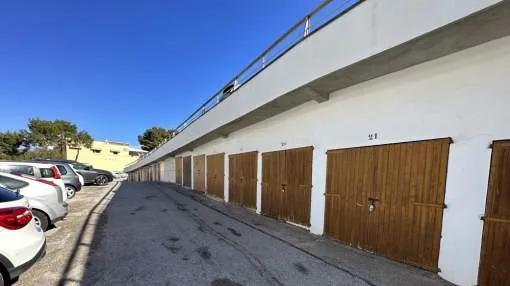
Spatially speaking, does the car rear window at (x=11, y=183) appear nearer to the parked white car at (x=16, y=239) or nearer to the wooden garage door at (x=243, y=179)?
the parked white car at (x=16, y=239)

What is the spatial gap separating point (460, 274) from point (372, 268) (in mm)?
1229

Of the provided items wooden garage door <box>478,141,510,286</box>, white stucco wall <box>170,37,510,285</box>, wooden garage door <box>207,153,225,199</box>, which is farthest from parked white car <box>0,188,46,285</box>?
wooden garage door <box>207,153,225,199</box>

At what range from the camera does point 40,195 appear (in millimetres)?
5719

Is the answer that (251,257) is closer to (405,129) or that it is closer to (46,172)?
(405,129)

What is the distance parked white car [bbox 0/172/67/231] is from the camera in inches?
214

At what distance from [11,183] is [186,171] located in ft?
48.8

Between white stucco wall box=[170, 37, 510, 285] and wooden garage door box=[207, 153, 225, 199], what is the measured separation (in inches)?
329

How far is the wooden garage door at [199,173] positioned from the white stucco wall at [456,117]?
11817mm

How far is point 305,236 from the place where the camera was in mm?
6488

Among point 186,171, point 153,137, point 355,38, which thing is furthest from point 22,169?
point 153,137

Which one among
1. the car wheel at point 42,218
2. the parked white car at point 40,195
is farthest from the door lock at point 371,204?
the car wheel at point 42,218

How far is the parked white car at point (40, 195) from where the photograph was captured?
5434 mm

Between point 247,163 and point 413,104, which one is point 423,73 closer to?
point 413,104

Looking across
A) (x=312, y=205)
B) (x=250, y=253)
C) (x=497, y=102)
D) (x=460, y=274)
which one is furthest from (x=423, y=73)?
(x=250, y=253)
